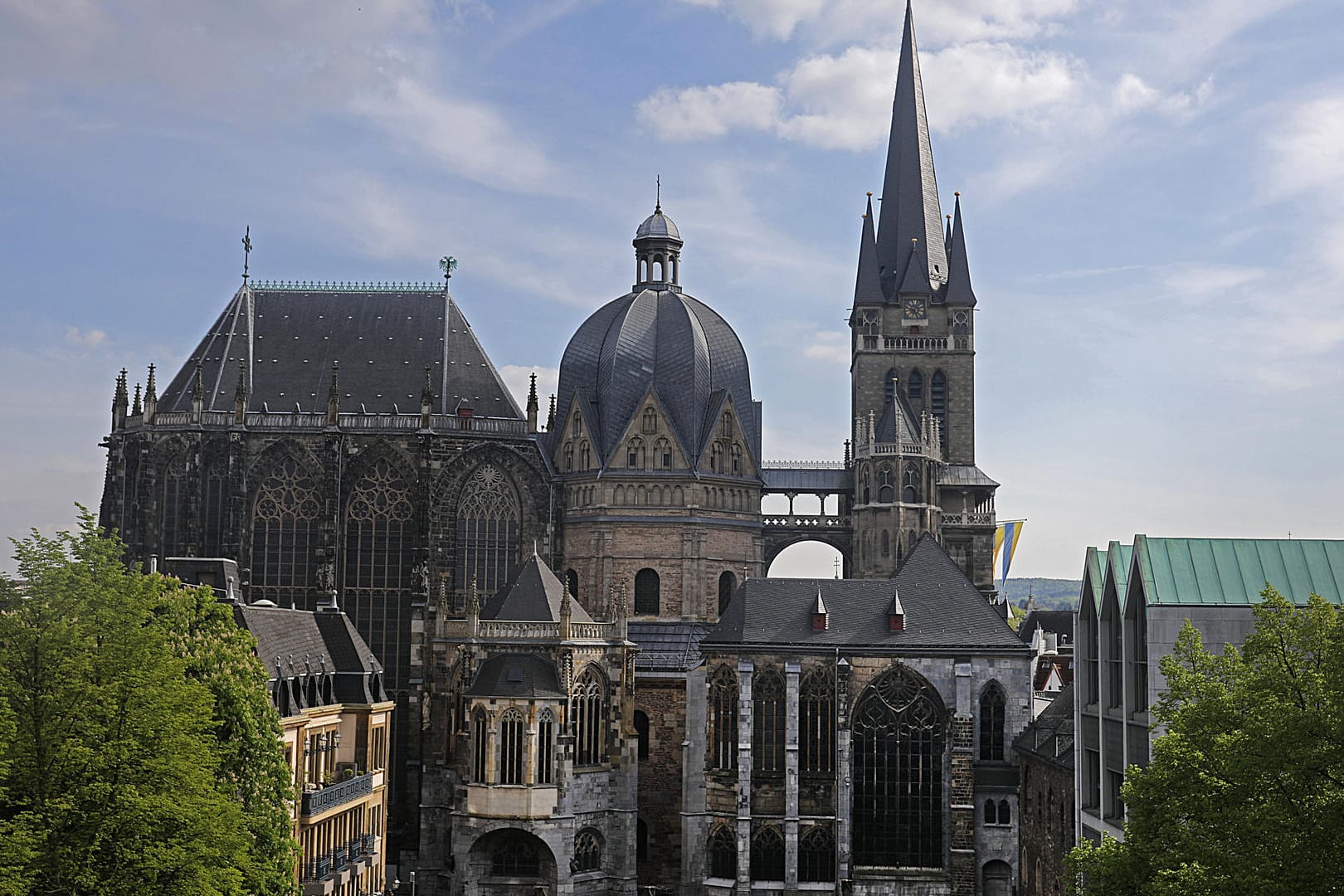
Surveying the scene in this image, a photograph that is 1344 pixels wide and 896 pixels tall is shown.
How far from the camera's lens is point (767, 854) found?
227 feet

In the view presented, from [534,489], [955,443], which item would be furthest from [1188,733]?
[955,443]

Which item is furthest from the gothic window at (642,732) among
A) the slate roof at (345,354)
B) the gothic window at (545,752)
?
the slate roof at (345,354)

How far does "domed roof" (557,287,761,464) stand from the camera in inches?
3238

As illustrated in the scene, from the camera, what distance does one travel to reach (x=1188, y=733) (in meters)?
32.2

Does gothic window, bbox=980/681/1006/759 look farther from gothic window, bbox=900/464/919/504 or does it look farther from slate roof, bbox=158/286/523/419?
slate roof, bbox=158/286/523/419

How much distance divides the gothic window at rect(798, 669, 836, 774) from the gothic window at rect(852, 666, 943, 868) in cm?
111

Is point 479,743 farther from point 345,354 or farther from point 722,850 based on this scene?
point 345,354

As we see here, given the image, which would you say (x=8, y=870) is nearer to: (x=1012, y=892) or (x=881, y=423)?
(x=1012, y=892)

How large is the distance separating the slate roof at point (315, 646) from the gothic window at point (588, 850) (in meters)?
10.6

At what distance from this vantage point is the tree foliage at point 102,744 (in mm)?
33531

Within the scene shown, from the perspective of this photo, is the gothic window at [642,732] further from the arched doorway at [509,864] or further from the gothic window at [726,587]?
the gothic window at [726,587]

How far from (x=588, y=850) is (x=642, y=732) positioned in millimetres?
7873

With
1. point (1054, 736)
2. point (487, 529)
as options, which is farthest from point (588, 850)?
point (1054, 736)

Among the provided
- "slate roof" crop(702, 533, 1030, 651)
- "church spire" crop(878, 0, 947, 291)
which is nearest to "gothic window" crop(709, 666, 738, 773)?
"slate roof" crop(702, 533, 1030, 651)
